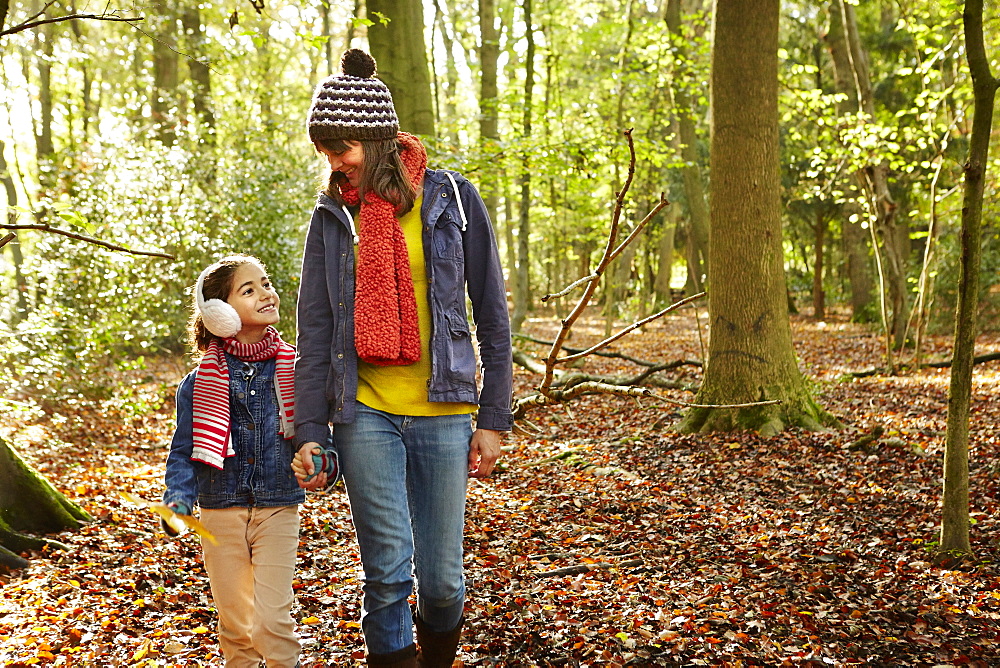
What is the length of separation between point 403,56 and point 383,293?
645cm

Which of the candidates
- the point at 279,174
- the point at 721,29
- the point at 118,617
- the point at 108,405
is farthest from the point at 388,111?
the point at 279,174

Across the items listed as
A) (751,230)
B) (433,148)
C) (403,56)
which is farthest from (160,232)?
(751,230)

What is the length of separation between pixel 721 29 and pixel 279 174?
6.74 m

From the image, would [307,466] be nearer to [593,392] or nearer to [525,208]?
[593,392]

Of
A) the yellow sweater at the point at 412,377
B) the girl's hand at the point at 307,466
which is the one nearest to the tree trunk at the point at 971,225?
the yellow sweater at the point at 412,377

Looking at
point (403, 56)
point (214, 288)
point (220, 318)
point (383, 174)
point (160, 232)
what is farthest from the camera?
point (160, 232)

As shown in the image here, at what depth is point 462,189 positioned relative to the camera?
2.94 meters

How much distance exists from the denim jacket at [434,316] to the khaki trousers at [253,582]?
48 cm

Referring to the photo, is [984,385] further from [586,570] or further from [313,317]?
[313,317]

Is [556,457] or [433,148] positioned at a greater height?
[433,148]

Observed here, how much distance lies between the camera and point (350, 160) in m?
2.81

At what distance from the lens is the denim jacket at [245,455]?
9.61 feet

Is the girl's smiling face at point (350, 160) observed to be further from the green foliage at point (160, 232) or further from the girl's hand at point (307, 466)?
the green foliage at point (160, 232)

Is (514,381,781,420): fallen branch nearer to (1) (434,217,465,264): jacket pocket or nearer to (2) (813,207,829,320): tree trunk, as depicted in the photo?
(1) (434,217,465,264): jacket pocket
